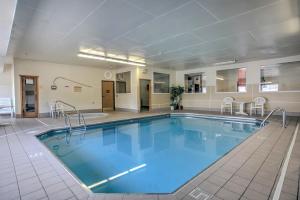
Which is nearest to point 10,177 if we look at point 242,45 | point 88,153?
point 88,153

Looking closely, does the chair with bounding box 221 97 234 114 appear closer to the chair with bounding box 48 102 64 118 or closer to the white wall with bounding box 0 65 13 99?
the chair with bounding box 48 102 64 118

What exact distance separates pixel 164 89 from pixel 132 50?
5.08m

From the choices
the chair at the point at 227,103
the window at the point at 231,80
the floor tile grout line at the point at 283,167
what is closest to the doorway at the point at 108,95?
the window at the point at 231,80

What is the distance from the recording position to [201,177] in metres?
2.02

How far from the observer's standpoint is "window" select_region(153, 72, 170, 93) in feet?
32.8

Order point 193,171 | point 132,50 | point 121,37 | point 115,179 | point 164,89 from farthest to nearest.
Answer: point 164,89 → point 132,50 → point 121,37 → point 193,171 → point 115,179

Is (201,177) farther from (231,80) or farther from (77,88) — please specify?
(231,80)

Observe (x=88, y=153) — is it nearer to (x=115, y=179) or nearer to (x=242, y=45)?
(x=115, y=179)

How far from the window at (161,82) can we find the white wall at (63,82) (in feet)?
10.5

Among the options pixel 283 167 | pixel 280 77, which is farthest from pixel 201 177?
pixel 280 77

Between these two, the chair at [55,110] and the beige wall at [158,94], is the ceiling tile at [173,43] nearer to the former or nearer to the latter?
the beige wall at [158,94]

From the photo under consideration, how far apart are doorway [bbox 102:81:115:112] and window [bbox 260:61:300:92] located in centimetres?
818

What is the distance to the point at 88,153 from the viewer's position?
3631 mm

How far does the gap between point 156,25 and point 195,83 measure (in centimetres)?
731
